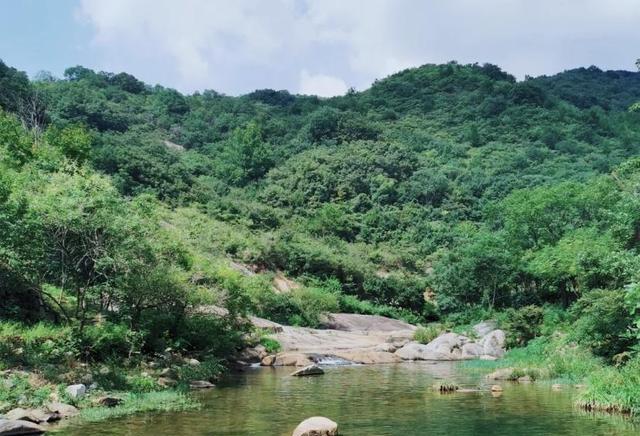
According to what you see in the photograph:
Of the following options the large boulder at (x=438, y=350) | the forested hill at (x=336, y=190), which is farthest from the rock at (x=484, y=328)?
the forested hill at (x=336, y=190)

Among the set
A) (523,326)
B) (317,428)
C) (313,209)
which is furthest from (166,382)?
(313,209)

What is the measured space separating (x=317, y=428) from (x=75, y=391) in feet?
27.9

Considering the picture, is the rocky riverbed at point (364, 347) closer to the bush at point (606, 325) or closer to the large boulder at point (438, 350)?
the large boulder at point (438, 350)

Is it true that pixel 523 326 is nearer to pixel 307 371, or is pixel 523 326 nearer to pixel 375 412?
pixel 307 371

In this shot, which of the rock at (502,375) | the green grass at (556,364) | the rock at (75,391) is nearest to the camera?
the rock at (75,391)

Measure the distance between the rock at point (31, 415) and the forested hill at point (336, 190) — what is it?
280 inches

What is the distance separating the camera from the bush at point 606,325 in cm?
2706

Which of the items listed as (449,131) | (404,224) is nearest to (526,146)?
(449,131)

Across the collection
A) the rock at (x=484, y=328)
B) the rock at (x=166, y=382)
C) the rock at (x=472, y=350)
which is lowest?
the rock at (x=166, y=382)

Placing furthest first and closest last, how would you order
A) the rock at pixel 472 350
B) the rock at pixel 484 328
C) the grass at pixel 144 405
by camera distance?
the rock at pixel 484 328, the rock at pixel 472 350, the grass at pixel 144 405

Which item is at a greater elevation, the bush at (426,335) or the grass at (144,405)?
the bush at (426,335)

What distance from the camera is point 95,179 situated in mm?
26641

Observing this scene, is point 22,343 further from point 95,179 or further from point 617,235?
point 617,235

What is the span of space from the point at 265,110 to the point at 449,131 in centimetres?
3761
